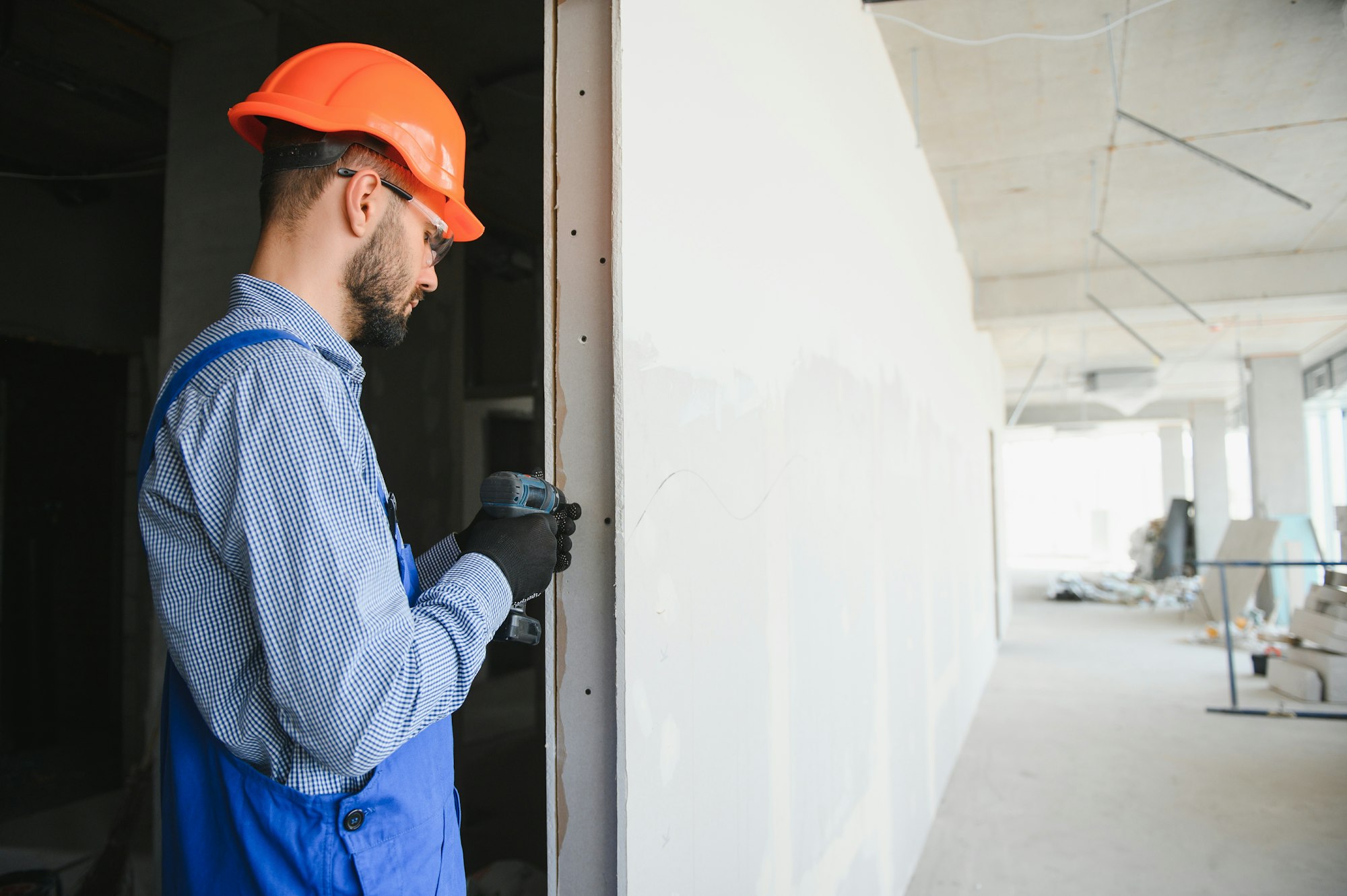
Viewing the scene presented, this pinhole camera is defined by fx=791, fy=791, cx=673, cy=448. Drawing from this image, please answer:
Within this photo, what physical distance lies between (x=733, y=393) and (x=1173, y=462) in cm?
1988

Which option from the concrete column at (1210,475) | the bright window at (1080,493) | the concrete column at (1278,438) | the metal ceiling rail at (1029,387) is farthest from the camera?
the bright window at (1080,493)

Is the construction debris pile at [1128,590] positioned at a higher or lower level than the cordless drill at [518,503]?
lower

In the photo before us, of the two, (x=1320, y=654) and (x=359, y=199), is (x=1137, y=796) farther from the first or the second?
(x=359, y=199)

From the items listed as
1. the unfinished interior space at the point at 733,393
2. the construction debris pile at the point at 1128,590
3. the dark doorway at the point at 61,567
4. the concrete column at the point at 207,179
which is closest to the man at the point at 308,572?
the unfinished interior space at the point at 733,393

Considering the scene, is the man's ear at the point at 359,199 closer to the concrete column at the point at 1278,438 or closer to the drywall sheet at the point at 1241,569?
the drywall sheet at the point at 1241,569

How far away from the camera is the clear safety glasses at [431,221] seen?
38.6 inches

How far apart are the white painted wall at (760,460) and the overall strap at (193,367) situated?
1.55 feet

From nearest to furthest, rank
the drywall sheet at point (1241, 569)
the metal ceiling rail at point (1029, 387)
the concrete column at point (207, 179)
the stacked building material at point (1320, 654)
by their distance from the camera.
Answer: the concrete column at point (207, 179)
the stacked building material at point (1320, 654)
the metal ceiling rail at point (1029, 387)
the drywall sheet at point (1241, 569)

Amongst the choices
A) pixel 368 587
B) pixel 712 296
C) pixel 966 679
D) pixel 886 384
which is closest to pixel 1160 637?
pixel 966 679

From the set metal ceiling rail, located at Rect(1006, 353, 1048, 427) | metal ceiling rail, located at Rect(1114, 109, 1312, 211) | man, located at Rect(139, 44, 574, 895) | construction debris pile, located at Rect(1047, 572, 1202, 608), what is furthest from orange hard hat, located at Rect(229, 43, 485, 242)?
construction debris pile, located at Rect(1047, 572, 1202, 608)

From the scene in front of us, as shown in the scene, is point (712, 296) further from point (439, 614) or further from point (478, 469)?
point (478, 469)

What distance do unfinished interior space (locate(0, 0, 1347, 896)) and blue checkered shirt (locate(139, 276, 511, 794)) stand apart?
39 centimetres

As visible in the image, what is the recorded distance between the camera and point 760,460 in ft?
5.31

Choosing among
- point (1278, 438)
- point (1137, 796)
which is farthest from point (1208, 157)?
point (1278, 438)
